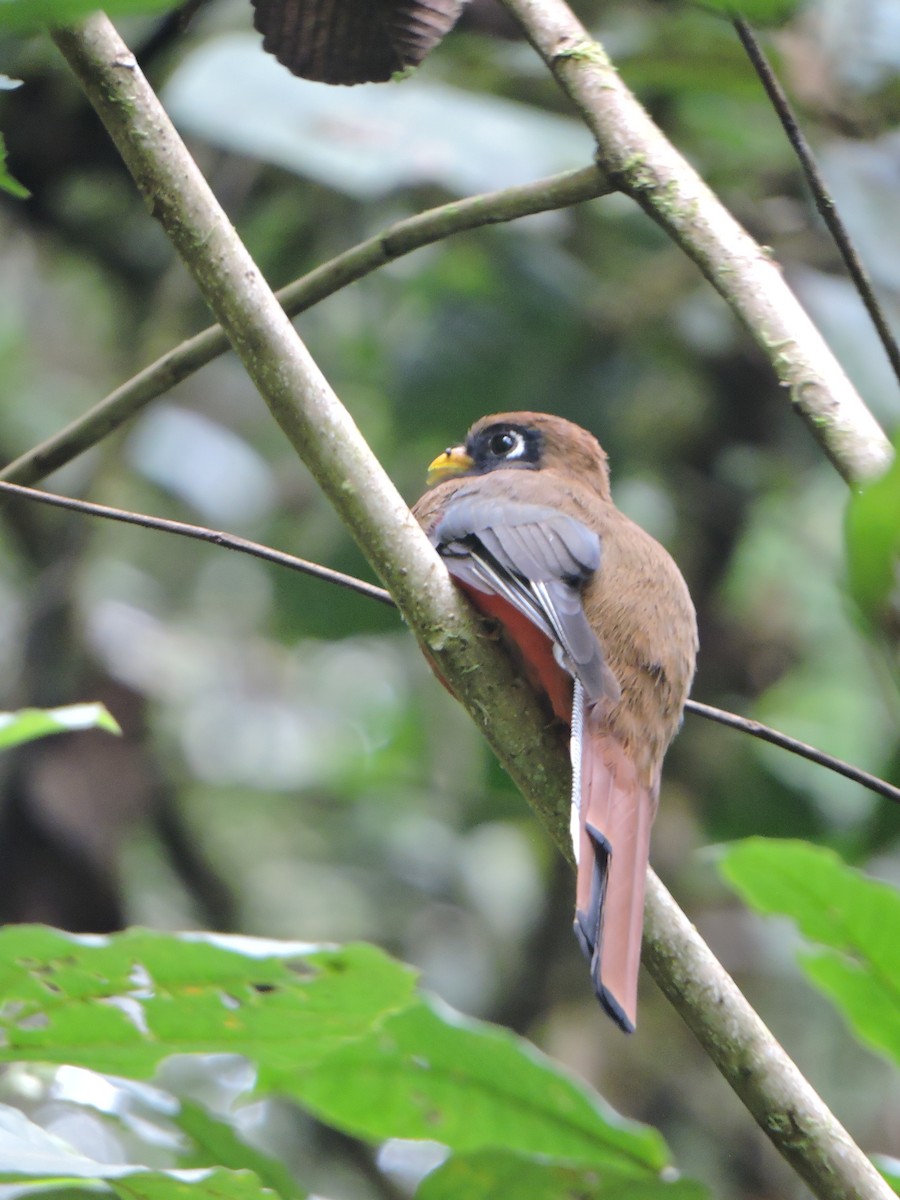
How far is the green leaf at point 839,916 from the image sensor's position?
2.02 metres

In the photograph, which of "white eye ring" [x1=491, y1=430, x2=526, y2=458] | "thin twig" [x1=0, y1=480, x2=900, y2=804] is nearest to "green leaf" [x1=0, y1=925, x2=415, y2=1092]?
"thin twig" [x1=0, y1=480, x2=900, y2=804]

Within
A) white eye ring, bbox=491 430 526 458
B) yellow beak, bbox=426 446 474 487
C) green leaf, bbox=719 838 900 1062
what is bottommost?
green leaf, bbox=719 838 900 1062

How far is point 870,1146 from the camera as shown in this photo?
174 inches

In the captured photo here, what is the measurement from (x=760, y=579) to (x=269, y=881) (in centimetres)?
214

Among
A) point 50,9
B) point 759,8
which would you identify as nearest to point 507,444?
point 759,8

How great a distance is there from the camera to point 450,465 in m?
3.32

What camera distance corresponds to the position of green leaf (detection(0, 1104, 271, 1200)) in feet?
4.69

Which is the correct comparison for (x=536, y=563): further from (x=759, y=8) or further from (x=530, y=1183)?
(x=759, y=8)

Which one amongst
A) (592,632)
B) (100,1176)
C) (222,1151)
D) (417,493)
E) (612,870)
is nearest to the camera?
(100,1176)

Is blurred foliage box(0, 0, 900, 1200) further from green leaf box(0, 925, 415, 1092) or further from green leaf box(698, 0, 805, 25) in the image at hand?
green leaf box(698, 0, 805, 25)

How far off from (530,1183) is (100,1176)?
0.77 meters

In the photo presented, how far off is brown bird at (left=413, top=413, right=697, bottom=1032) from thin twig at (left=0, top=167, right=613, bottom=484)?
562mm

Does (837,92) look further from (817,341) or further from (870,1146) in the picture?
(870,1146)

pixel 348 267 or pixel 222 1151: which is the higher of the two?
pixel 348 267
